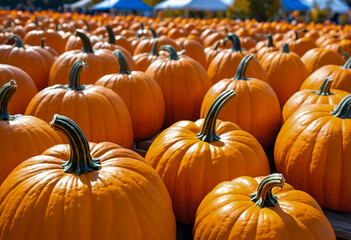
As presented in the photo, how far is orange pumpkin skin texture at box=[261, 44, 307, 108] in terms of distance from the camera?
13.3ft

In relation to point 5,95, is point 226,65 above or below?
below

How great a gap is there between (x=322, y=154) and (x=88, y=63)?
2335mm

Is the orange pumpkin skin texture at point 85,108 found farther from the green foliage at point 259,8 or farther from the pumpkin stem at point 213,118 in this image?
the green foliage at point 259,8

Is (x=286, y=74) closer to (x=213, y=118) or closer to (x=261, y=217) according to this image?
(x=213, y=118)

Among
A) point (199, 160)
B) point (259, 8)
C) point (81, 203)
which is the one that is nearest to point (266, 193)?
point (199, 160)

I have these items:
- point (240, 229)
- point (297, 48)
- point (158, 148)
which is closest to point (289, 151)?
point (158, 148)

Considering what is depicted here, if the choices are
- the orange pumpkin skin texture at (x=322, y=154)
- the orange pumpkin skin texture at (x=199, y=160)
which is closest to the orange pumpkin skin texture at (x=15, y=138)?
the orange pumpkin skin texture at (x=199, y=160)

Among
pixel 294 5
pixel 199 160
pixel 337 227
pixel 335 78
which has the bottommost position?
pixel 337 227

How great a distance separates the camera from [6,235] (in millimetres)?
1508

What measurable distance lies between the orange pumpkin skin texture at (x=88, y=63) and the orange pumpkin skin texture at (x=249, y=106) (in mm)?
1144

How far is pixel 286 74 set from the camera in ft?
13.4

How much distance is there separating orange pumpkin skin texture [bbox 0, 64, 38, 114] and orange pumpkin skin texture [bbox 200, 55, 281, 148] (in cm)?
152

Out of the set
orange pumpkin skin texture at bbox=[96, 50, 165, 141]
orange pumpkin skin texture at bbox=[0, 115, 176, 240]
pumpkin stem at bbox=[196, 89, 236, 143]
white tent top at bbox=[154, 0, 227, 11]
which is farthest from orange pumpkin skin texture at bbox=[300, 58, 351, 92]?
white tent top at bbox=[154, 0, 227, 11]

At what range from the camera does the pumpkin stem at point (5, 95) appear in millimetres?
2042
